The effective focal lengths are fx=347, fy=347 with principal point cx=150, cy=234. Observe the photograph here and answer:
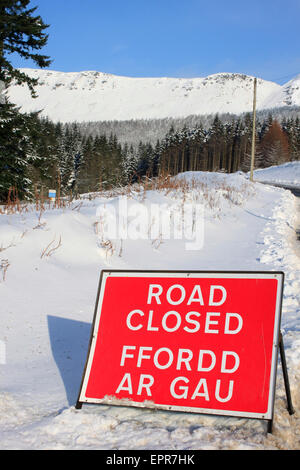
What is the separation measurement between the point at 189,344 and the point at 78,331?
1.56 metres

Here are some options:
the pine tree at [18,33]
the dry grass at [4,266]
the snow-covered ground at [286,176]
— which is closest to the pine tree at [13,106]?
the pine tree at [18,33]

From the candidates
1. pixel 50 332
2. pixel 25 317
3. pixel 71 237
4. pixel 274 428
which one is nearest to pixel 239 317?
pixel 274 428

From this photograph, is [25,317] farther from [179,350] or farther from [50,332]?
[179,350]

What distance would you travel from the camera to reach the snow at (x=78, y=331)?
1965 mm

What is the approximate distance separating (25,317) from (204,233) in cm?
573

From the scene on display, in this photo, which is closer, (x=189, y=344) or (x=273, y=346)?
(x=273, y=346)

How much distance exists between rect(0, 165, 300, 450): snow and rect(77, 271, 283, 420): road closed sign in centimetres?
14

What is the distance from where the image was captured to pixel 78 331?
3.49 m

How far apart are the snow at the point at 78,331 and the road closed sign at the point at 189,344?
14cm

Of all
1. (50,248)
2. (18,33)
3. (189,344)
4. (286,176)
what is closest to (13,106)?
(18,33)

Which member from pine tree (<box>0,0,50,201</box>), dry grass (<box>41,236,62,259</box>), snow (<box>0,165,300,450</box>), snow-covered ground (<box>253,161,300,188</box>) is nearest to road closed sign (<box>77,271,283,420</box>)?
snow (<box>0,165,300,450</box>)

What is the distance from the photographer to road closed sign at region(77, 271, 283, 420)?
2133mm

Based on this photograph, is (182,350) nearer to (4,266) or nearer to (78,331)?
(78,331)

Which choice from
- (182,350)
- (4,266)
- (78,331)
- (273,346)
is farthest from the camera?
(4,266)
